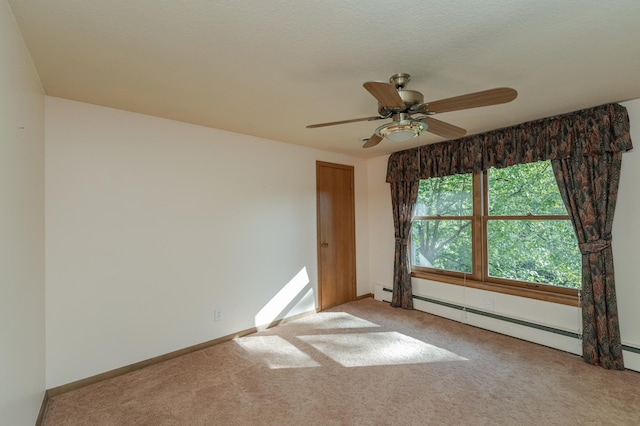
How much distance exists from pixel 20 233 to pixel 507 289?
13.8 feet

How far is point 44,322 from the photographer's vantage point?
2.19 metres

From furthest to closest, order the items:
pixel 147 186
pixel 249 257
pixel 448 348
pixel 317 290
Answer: pixel 317 290
pixel 249 257
pixel 448 348
pixel 147 186

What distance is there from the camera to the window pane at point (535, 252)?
9.82 ft

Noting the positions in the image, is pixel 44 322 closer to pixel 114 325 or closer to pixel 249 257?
pixel 114 325

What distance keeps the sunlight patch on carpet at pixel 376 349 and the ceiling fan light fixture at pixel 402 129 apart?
2.03m

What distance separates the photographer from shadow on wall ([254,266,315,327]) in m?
3.57

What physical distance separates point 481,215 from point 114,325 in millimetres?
4043

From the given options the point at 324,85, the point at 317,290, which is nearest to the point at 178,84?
the point at 324,85

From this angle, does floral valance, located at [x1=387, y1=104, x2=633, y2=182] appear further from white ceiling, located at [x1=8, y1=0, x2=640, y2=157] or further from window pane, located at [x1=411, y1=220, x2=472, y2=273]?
window pane, located at [x1=411, y1=220, x2=472, y2=273]

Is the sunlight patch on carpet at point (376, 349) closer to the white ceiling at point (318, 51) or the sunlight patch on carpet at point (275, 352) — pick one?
the sunlight patch on carpet at point (275, 352)

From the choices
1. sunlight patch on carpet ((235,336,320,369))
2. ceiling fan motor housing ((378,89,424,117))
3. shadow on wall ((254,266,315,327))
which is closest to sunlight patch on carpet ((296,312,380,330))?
shadow on wall ((254,266,315,327))

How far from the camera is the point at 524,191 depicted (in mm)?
3295

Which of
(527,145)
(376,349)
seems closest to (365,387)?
(376,349)

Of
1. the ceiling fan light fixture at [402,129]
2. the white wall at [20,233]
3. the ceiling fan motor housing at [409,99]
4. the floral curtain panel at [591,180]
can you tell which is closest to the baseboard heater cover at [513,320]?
the floral curtain panel at [591,180]
